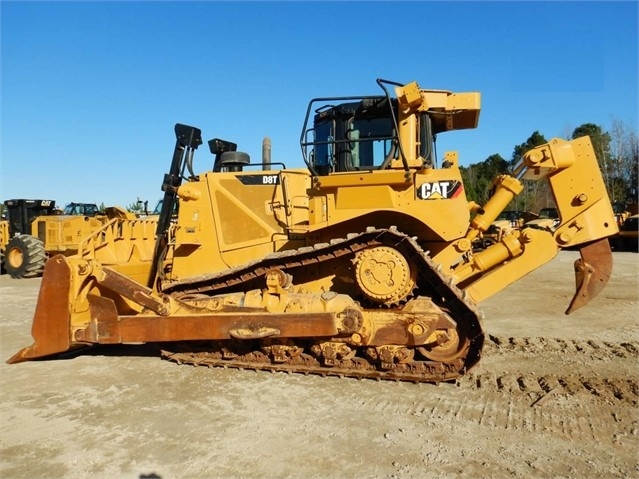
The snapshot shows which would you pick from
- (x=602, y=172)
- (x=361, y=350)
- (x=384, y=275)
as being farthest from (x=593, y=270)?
(x=602, y=172)

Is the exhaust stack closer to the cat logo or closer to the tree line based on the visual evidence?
the cat logo

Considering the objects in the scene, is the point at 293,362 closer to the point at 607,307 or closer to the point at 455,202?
the point at 455,202

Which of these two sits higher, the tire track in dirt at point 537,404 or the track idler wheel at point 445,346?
the track idler wheel at point 445,346

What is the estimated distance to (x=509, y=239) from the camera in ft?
18.6

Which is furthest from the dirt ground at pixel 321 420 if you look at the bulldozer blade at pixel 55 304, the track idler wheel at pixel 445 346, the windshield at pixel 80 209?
the windshield at pixel 80 209

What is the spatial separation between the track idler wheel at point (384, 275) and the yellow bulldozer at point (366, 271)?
15mm

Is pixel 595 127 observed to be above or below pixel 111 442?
above

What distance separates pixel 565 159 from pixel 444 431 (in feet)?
10.8

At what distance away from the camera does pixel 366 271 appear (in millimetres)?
5262

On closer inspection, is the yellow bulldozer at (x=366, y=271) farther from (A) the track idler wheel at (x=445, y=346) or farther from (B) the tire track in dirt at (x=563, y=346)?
(B) the tire track in dirt at (x=563, y=346)

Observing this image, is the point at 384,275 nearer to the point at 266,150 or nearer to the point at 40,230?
the point at 266,150

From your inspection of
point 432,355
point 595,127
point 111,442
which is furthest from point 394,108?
point 595,127

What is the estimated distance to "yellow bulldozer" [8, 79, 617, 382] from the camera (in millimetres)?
5305

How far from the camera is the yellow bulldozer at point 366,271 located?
530 cm
